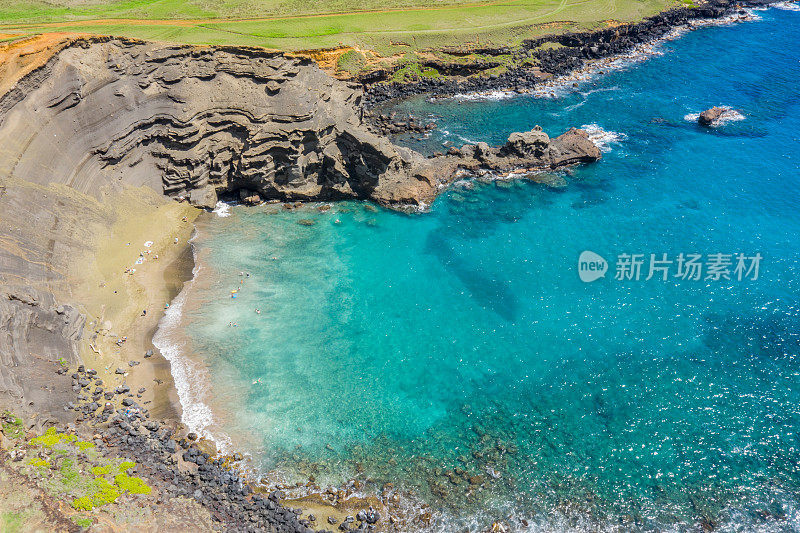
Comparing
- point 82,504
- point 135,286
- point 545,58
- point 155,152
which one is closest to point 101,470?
point 82,504

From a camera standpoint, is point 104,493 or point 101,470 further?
point 101,470

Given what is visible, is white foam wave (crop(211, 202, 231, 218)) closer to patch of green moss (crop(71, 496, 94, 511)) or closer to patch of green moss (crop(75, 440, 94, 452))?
patch of green moss (crop(75, 440, 94, 452))

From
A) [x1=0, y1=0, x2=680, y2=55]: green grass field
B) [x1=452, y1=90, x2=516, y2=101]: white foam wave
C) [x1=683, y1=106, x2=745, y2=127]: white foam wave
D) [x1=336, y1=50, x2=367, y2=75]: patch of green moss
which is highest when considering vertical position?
[x1=0, y1=0, x2=680, y2=55]: green grass field

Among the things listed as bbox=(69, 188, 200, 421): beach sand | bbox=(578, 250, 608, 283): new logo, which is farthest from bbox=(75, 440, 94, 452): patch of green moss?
bbox=(578, 250, 608, 283): new logo

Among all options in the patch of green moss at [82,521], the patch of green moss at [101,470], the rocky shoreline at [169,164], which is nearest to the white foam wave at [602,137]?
the rocky shoreline at [169,164]
